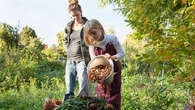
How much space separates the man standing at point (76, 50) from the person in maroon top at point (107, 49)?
49 centimetres

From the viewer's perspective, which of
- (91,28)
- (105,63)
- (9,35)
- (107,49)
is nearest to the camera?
(105,63)

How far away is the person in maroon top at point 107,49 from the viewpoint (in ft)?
8.13

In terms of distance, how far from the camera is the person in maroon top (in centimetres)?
248

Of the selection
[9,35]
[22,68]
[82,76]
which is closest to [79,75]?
[82,76]

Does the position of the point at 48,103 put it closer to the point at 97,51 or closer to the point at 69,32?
the point at 97,51

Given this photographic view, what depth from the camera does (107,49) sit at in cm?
257

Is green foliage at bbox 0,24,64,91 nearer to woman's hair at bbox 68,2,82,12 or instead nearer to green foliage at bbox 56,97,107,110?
woman's hair at bbox 68,2,82,12

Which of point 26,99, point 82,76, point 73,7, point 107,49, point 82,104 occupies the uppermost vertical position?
point 73,7

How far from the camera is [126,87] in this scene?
4.94 meters

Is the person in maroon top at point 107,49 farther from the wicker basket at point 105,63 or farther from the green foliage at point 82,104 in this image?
the green foliage at point 82,104

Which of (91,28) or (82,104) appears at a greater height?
(91,28)

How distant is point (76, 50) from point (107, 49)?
63cm

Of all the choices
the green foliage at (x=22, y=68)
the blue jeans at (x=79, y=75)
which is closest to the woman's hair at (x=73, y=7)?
the blue jeans at (x=79, y=75)

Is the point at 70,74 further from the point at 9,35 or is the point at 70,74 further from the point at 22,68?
the point at 9,35
